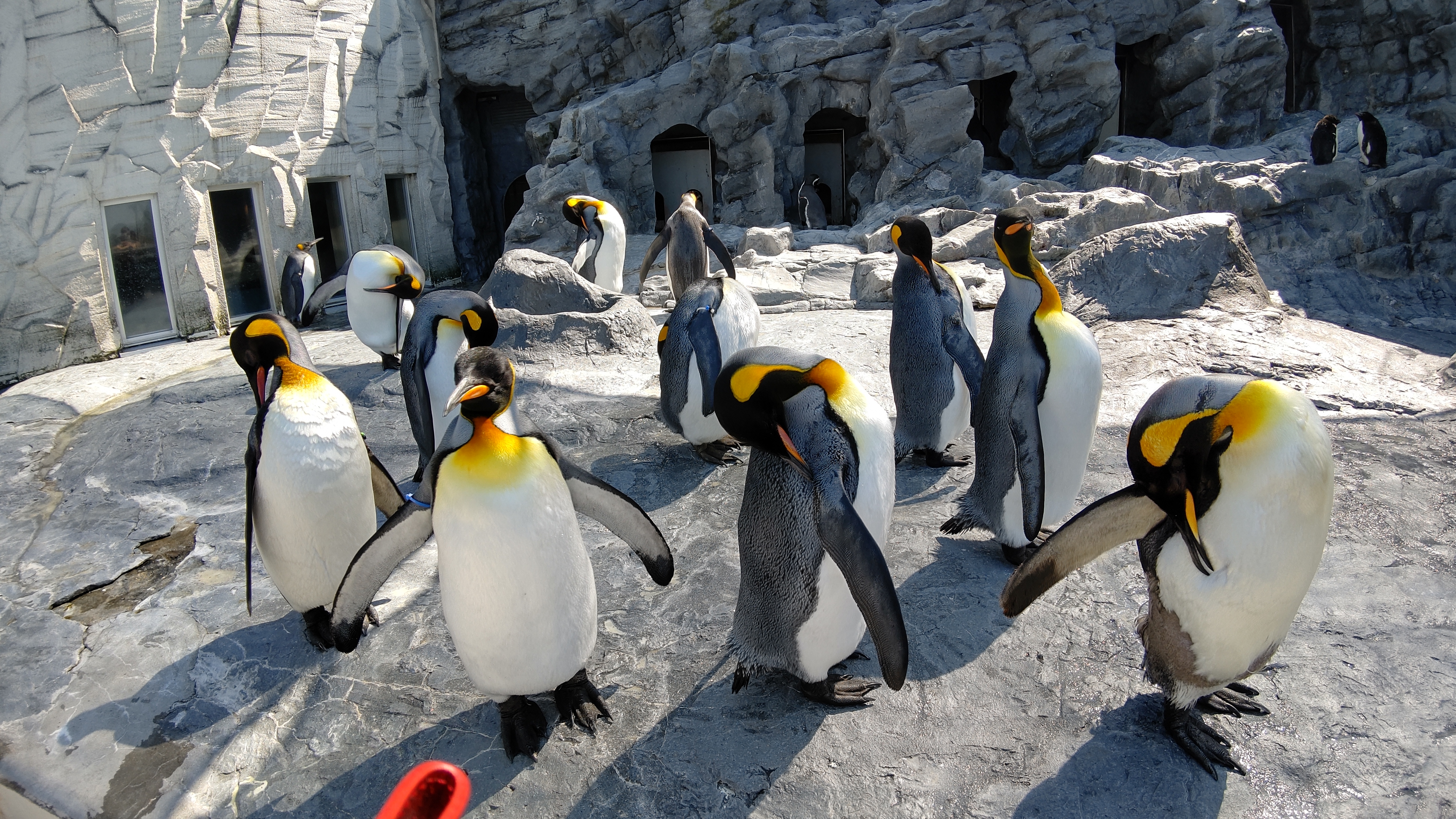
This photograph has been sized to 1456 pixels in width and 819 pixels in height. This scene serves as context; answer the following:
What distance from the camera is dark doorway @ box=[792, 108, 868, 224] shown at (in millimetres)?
15438

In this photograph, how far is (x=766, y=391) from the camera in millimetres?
2150

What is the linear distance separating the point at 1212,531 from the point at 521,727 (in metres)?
1.79

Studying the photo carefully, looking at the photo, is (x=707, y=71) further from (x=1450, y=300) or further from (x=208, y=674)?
(x=208, y=674)

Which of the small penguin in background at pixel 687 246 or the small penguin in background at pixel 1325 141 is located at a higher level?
the small penguin in background at pixel 1325 141

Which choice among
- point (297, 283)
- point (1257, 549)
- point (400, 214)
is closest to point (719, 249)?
point (297, 283)

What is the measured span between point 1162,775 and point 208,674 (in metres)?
2.76

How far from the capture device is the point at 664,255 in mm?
10781

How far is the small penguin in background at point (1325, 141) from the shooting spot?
33.8 ft

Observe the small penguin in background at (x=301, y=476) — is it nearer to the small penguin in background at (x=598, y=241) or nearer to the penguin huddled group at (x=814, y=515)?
the penguin huddled group at (x=814, y=515)

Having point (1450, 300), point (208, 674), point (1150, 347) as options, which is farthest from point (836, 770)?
point (1450, 300)

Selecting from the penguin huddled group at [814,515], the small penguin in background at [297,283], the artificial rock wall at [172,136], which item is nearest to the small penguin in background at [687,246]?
the small penguin in background at [297,283]

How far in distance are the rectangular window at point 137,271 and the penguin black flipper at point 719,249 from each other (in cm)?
569

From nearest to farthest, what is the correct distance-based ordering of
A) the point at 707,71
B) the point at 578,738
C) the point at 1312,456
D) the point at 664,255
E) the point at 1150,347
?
the point at 1312,456, the point at 578,738, the point at 1150,347, the point at 664,255, the point at 707,71

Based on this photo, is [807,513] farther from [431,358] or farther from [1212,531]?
[431,358]
